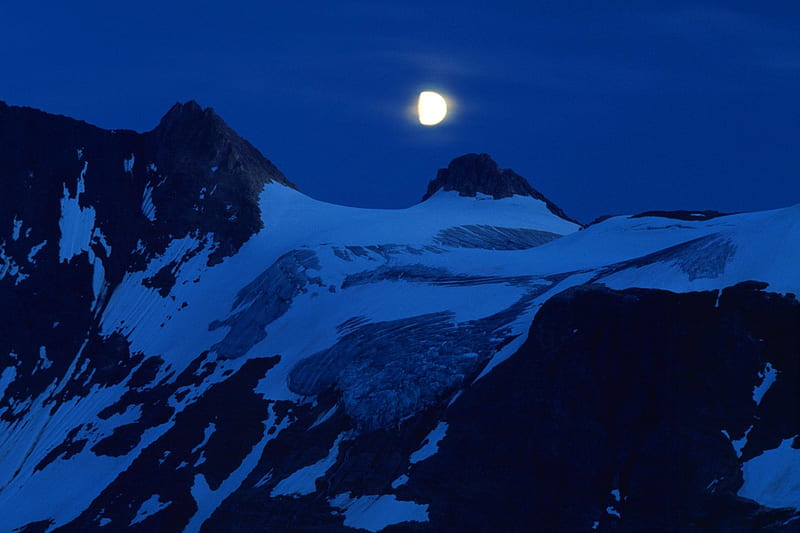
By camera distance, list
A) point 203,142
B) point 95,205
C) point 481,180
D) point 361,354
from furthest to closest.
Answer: point 481,180 < point 203,142 < point 95,205 < point 361,354

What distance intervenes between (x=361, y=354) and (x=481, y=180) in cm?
6119

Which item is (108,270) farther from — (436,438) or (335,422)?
(436,438)

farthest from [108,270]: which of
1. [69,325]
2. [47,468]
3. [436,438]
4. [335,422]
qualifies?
[436,438]

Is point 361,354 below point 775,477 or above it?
above

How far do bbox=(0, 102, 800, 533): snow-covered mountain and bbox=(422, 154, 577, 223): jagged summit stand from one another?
829mm

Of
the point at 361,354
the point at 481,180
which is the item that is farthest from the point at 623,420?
the point at 481,180

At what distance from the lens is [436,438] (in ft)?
212

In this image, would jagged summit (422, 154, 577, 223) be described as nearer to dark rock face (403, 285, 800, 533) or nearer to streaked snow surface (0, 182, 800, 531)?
streaked snow surface (0, 182, 800, 531)

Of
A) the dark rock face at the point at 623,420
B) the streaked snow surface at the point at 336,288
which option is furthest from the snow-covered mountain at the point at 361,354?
the streaked snow surface at the point at 336,288

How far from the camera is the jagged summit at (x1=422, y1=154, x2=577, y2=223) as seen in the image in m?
135

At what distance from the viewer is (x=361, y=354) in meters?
77.3

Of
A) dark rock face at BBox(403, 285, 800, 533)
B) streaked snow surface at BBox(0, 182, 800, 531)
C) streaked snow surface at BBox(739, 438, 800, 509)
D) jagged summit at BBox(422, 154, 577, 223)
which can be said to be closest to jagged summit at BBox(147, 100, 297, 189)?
streaked snow surface at BBox(0, 182, 800, 531)

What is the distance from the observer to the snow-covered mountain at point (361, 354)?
187ft

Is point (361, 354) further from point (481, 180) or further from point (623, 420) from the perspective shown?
point (481, 180)
